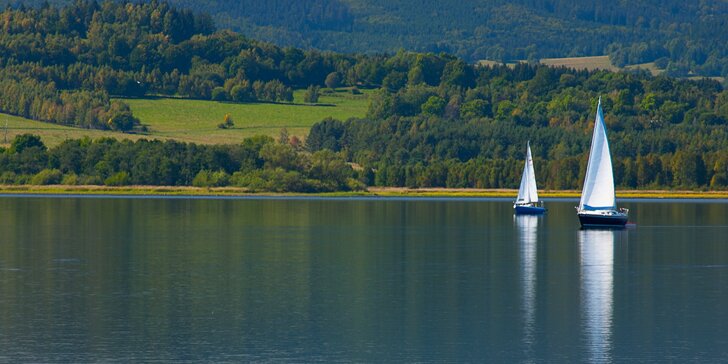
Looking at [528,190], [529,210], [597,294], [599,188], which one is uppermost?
[599,188]

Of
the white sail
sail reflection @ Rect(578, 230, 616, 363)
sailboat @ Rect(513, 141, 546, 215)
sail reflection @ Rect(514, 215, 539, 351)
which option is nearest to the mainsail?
sailboat @ Rect(513, 141, 546, 215)

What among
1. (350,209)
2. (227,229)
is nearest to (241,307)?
(227,229)

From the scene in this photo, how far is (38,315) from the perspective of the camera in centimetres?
5572

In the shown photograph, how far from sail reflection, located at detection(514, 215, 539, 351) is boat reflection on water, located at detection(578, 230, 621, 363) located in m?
2.32

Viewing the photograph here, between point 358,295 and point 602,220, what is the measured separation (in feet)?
197

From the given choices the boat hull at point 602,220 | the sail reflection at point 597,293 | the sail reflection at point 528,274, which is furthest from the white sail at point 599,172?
the sail reflection at point 597,293

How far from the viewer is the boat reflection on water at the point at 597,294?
49562 millimetres

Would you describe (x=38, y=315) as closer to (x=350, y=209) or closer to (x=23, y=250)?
(x=23, y=250)

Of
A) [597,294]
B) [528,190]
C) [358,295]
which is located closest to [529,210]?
[528,190]

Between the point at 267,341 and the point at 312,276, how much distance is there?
2294 centimetres

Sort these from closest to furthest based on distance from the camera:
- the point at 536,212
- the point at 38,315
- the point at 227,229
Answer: the point at 38,315 → the point at 227,229 → the point at 536,212

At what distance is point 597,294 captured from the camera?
215ft

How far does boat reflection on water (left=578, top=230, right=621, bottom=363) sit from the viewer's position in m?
49.6

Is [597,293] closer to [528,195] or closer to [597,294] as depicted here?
[597,294]
